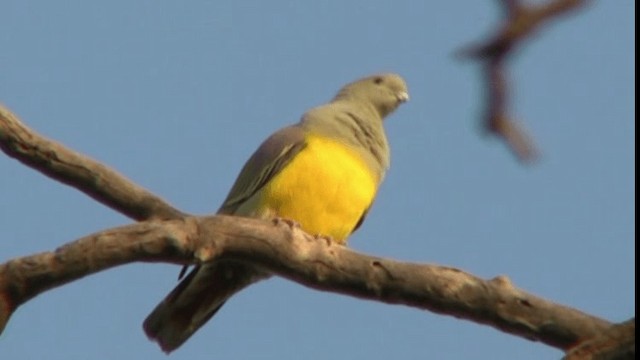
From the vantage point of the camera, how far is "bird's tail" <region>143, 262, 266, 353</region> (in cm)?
464

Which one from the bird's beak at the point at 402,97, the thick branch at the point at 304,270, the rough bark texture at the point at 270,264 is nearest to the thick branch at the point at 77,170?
the rough bark texture at the point at 270,264

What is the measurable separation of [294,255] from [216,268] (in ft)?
4.69

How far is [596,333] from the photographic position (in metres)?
3.11

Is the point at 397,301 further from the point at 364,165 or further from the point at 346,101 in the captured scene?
the point at 346,101

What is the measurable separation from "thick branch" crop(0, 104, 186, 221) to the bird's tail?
0.73m

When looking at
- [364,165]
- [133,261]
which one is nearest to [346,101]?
[364,165]

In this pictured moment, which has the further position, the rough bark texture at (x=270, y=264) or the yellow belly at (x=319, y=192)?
the yellow belly at (x=319, y=192)

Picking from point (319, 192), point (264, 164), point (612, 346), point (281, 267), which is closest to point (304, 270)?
point (281, 267)

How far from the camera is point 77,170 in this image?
372 centimetres

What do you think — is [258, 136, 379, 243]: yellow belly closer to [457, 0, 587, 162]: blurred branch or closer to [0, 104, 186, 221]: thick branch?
[0, 104, 186, 221]: thick branch

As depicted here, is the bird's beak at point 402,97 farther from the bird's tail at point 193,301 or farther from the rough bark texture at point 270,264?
the rough bark texture at point 270,264

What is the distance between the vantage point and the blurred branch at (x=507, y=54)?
0.73 meters

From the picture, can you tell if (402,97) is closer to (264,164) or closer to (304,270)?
(264,164)

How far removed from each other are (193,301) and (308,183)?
1143 millimetres
